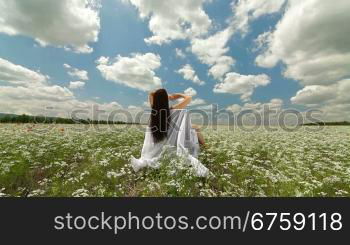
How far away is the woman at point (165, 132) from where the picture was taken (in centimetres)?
873

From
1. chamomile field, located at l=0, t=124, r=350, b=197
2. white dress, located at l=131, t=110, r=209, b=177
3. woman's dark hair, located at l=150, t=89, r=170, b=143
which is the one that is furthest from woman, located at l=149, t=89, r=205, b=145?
Result: chamomile field, located at l=0, t=124, r=350, b=197

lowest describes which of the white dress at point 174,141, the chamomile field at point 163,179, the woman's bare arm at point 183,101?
the chamomile field at point 163,179

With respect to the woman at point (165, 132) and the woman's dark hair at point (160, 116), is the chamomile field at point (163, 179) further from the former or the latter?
the woman's dark hair at point (160, 116)

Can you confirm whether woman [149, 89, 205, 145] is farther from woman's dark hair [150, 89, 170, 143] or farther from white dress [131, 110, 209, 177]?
white dress [131, 110, 209, 177]

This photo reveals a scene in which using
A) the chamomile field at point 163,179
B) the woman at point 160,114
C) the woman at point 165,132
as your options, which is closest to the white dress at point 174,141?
the woman at point 165,132

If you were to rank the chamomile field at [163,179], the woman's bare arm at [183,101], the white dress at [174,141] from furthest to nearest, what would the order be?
the woman's bare arm at [183,101] → the white dress at [174,141] → the chamomile field at [163,179]

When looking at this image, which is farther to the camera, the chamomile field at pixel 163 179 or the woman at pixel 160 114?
the woman at pixel 160 114

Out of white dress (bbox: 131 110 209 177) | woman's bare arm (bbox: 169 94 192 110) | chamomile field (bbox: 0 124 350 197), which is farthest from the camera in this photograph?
woman's bare arm (bbox: 169 94 192 110)

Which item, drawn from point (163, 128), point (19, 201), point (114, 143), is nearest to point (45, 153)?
point (114, 143)

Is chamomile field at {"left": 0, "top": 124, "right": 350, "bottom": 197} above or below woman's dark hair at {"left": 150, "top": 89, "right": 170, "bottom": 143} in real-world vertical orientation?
below

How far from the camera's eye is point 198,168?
7.75 metres

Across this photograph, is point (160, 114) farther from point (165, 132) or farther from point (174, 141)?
point (174, 141)

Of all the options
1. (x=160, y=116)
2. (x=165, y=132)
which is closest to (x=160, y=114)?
(x=160, y=116)

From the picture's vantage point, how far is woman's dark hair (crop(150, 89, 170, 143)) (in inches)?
347
